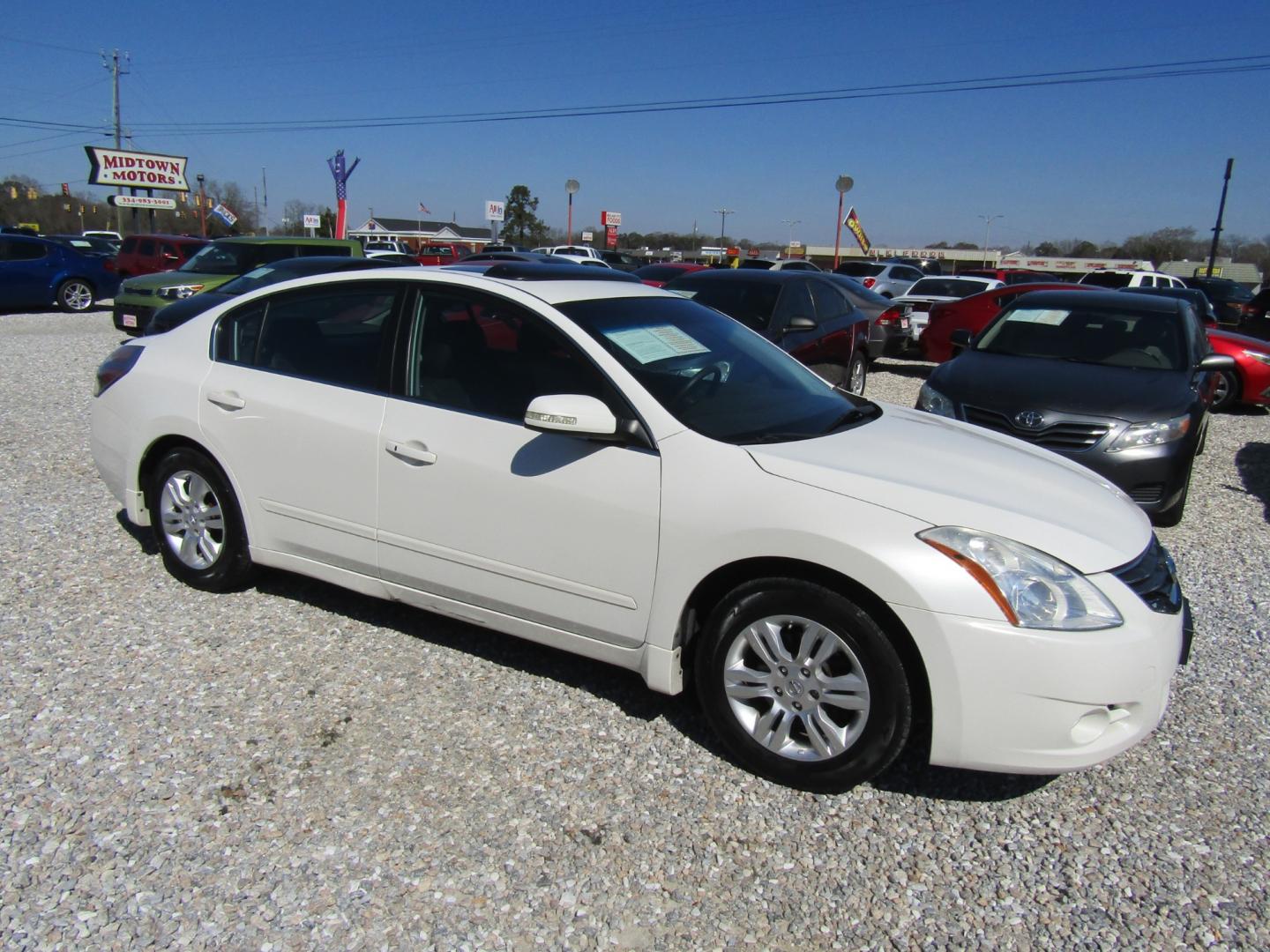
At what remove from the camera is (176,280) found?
13227 millimetres

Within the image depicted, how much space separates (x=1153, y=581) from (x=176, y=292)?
13.2 metres

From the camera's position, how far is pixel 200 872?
8.32 ft

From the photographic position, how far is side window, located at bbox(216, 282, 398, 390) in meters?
3.84

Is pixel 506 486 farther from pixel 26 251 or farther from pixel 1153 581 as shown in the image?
pixel 26 251

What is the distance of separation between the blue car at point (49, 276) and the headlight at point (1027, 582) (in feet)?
66.5

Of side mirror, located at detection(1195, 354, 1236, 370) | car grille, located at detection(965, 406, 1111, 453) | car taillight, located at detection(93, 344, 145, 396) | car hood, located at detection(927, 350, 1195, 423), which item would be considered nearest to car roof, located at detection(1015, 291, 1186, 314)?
side mirror, located at detection(1195, 354, 1236, 370)

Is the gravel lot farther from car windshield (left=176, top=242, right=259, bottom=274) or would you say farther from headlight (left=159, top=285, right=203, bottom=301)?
car windshield (left=176, top=242, right=259, bottom=274)

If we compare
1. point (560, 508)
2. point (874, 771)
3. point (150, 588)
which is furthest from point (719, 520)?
point (150, 588)

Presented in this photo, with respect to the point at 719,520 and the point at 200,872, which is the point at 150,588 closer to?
the point at 200,872

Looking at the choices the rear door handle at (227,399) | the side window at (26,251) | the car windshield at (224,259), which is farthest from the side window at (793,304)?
the side window at (26,251)

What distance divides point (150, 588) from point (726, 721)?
3036mm

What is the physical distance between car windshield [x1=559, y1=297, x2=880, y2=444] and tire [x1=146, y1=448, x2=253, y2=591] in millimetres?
1919

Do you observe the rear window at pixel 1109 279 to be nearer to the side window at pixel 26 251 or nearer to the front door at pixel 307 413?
the side window at pixel 26 251

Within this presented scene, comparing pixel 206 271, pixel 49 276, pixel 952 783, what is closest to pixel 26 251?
pixel 49 276
